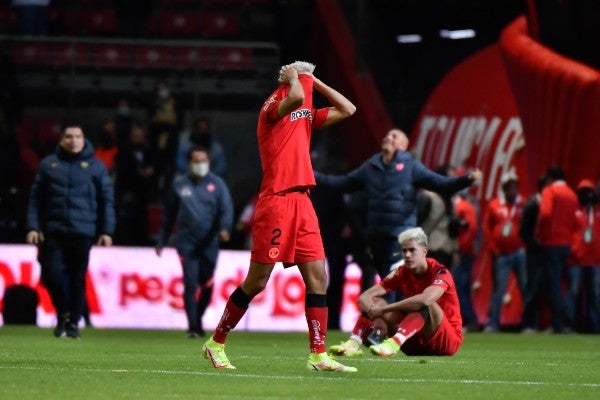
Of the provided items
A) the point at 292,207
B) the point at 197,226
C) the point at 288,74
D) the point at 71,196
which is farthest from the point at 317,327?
the point at 197,226

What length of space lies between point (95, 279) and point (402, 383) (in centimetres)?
1192

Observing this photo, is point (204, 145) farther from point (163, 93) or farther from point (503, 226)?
point (503, 226)

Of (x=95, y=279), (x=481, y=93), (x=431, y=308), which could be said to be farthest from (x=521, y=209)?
(x=431, y=308)

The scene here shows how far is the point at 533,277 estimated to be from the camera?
2183 cm

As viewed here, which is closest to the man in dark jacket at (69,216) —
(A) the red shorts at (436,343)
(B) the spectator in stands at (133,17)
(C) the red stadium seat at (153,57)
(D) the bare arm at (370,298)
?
(D) the bare arm at (370,298)

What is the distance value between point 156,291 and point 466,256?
4.33 metres

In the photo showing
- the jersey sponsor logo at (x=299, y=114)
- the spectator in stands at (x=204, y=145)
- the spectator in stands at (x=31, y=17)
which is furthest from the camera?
the spectator in stands at (x=31, y=17)

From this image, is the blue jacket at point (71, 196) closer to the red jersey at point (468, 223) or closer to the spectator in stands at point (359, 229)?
the spectator in stands at point (359, 229)

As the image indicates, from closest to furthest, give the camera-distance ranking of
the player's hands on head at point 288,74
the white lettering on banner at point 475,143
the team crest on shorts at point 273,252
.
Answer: the player's hands on head at point 288,74 → the team crest on shorts at point 273,252 → the white lettering on banner at point 475,143

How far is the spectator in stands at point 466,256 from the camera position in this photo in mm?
22250

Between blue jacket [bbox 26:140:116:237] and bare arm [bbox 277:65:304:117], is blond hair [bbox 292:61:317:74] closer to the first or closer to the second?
bare arm [bbox 277:65:304:117]

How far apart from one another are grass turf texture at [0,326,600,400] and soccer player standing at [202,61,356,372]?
1.65ft

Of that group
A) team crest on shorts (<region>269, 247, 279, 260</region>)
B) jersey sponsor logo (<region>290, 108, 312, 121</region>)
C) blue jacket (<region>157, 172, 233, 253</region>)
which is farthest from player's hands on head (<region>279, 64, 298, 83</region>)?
blue jacket (<region>157, 172, 233, 253</region>)

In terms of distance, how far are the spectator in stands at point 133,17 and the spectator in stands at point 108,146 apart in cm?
426
